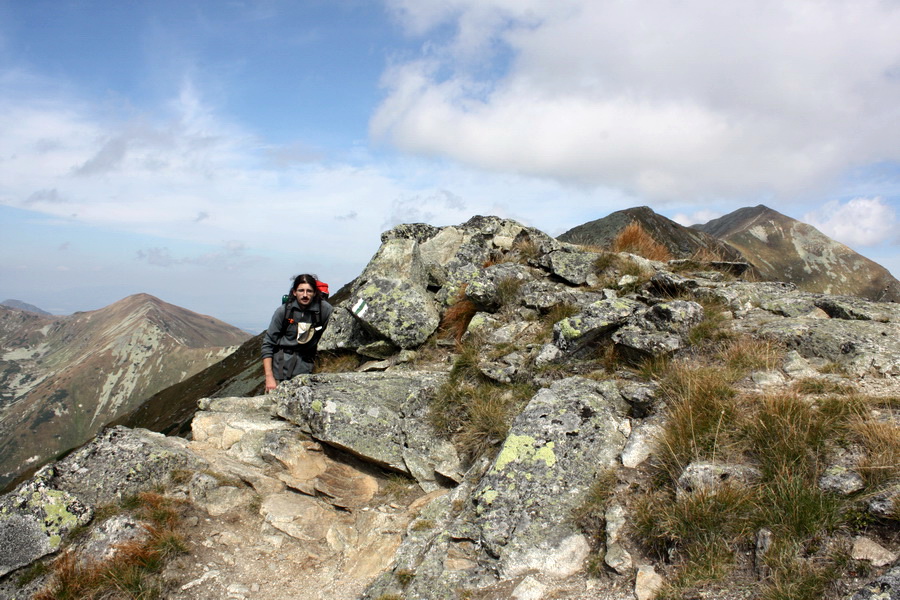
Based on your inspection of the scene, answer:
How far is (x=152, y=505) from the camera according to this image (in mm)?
6750

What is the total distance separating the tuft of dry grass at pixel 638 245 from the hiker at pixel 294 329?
9278 millimetres

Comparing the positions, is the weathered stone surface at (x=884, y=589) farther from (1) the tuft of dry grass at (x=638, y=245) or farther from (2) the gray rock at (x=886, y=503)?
(1) the tuft of dry grass at (x=638, y=245)

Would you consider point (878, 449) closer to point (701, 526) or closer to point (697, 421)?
point (697, 421)

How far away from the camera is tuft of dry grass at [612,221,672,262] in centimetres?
1498

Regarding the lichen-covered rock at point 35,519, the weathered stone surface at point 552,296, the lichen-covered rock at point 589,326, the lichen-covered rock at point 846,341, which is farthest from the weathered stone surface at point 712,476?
the lichen-covered rock at point 35,519

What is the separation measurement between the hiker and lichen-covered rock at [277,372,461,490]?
1.51 metres

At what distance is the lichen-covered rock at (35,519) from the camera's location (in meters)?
6.06

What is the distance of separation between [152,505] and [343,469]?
288 centimetres

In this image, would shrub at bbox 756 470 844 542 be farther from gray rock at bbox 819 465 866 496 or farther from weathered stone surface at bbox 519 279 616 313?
weathered stone surface at bbox 519 279 616 313

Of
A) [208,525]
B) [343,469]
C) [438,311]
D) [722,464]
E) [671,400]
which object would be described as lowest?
[208,525]

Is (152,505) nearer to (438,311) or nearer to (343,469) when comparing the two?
(343,469)

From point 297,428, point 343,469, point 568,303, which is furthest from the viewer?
point 568,303

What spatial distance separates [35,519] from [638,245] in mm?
15281

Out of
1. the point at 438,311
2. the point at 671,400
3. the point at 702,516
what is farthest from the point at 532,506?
the point at 438,311
